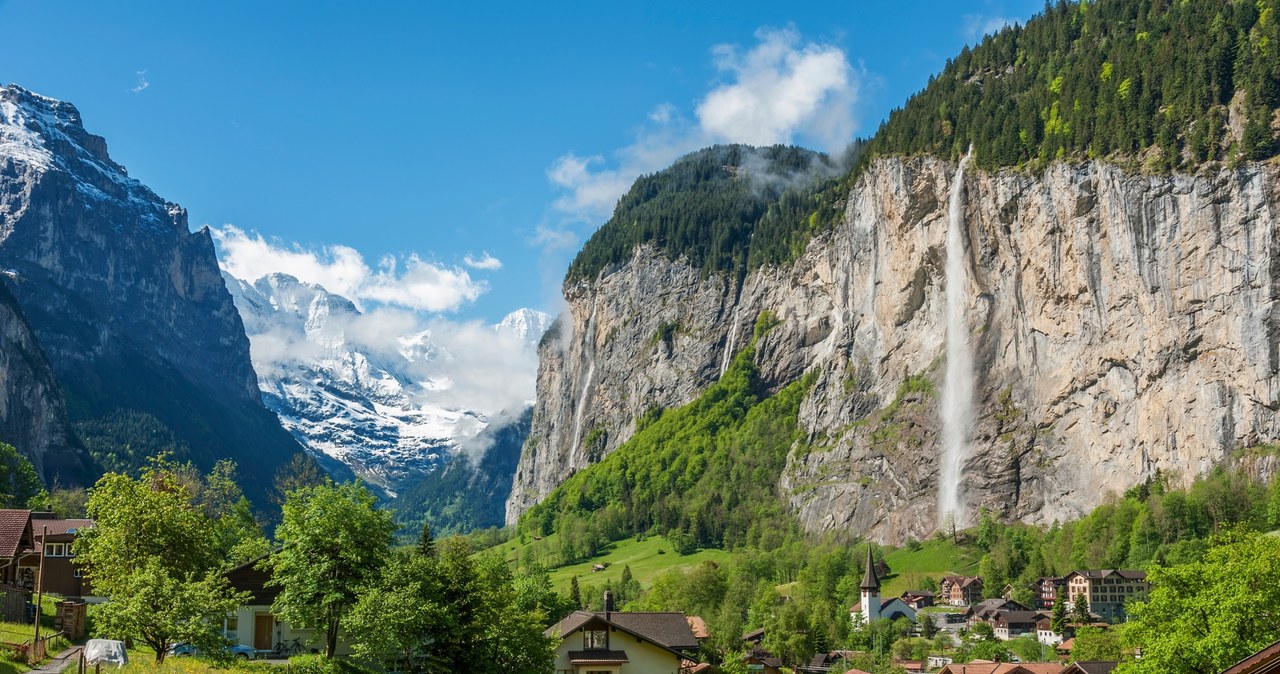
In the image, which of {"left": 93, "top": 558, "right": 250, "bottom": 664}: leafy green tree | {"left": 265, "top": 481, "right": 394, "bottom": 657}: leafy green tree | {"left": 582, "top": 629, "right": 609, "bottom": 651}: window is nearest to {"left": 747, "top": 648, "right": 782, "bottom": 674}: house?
{"left": 582, "top": 629, "right": 609, "bottom": 651}: window

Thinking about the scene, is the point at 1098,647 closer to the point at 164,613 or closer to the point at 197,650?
the point at 197,650

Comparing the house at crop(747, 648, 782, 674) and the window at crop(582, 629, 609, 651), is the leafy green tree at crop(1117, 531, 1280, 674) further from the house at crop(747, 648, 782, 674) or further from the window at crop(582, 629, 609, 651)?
the house at crop(747, 648, 782, 674)

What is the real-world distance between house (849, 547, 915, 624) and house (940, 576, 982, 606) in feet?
25.4

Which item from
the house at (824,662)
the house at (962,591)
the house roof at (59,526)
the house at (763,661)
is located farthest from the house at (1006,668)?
the house roof at (59,526)

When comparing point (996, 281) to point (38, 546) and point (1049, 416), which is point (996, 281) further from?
point (38, 546)

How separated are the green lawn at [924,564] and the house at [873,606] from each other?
33.1ft

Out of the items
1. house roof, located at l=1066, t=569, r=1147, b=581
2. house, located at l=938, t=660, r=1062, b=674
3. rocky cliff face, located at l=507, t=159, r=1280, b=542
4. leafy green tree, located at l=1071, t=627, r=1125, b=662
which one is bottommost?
house, located at l=938, t=660, r=1062, b=674

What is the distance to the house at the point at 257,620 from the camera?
66.4 metres

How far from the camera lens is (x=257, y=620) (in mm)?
66812

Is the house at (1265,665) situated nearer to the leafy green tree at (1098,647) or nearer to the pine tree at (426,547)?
the pine tree at (426,547)

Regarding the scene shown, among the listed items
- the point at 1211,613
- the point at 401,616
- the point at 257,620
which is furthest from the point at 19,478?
the point at 1211,613

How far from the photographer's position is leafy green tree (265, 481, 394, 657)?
57.3m

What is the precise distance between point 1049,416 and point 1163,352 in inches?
807

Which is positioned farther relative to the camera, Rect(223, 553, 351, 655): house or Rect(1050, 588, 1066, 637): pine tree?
Rect(1050, 588, 1066, 637): pine tree
